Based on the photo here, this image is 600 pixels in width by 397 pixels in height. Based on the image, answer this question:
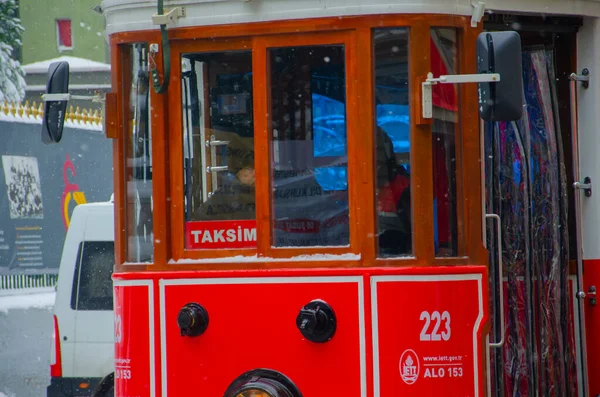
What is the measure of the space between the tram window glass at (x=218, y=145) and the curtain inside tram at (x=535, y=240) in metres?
1.29

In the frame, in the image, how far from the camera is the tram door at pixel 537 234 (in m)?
5.37

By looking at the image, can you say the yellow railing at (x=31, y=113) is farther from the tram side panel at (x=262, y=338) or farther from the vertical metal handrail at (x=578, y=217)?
the tram side panel at (x=262, y=338)

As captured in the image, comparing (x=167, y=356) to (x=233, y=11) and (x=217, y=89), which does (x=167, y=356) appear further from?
(x=233, y=11)

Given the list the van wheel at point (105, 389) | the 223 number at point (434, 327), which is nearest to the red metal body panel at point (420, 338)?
the 223 number at point (434, 327)

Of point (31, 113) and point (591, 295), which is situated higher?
point (31, 113)

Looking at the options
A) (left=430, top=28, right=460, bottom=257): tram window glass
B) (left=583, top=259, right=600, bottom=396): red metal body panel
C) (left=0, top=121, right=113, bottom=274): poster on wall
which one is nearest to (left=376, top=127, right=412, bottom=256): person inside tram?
(left=430, top=28, right=460, bottom=257): tram window glass

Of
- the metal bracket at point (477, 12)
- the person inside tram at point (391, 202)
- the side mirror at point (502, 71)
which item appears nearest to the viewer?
the side mirror at point (502, 71)

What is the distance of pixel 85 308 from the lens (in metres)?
9.41

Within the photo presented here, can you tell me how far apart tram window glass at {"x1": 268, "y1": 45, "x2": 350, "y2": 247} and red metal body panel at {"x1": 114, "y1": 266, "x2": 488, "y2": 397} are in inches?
8.5

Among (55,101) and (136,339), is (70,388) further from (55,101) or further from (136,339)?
(55,101)

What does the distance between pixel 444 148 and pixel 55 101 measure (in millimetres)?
1796

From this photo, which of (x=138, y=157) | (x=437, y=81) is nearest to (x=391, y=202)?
(x=437, y=81)

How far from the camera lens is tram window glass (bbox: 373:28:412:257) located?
452 cm

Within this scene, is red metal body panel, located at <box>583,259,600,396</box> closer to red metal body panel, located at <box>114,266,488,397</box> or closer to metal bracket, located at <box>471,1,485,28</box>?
red metal body panel, located at <box>114,266,488,397</box>
